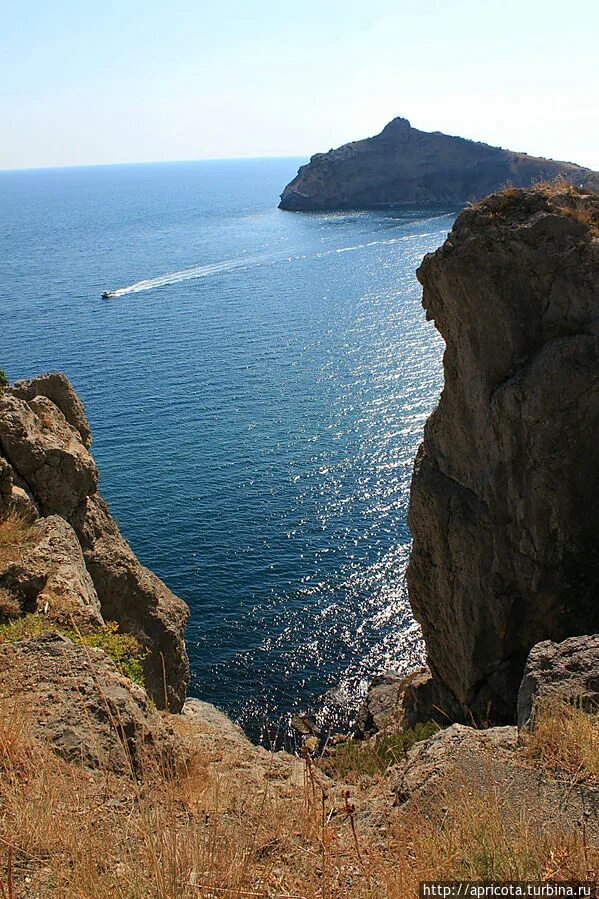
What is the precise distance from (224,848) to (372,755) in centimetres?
1817

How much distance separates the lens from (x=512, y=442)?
25.0 m

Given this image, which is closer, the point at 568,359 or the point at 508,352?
the point at 568,359

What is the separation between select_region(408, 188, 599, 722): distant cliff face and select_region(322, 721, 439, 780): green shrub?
9.25 ft

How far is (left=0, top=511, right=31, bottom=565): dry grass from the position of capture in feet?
56.6

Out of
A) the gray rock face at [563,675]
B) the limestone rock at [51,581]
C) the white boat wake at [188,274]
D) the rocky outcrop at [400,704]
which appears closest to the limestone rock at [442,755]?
the gray rock face at [563,675]

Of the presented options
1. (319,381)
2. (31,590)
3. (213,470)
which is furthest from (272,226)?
(31,590)

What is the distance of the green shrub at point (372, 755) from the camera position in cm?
1988

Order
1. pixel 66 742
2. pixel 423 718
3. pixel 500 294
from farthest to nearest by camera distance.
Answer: pixel 423 718
pixel 500 294
pixel 66 742

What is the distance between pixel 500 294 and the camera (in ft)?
85.2

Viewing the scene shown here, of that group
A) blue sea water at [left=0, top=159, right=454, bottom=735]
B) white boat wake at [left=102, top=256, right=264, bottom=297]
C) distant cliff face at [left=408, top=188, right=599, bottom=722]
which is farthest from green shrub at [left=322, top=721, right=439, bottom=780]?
white boat wake at [left=102, top=256, right=264, bottom=297]

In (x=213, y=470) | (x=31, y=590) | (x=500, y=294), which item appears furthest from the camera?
(x=213, y=470)

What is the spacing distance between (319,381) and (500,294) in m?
52.5

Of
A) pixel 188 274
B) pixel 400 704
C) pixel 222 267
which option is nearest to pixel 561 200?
pixel 400 704

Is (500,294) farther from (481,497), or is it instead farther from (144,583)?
(144,583)
